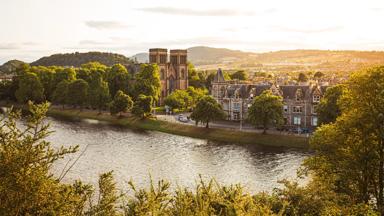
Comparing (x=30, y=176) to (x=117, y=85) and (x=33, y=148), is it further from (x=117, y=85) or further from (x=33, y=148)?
(x=117, y=85)

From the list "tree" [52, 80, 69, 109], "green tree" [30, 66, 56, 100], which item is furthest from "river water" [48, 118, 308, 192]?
"green tree" [30, 66, 56, 100]

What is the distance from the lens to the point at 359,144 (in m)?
34.1

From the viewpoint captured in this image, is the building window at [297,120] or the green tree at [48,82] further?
the green tree at [48,82]

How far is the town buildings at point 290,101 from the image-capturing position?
98.1m

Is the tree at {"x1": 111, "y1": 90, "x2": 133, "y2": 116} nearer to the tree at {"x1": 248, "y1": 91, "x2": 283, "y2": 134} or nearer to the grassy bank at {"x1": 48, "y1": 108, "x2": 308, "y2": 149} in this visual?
the grassy bank at {"x1": 48, "y1": 108, "x2": 308, "y2": 149}

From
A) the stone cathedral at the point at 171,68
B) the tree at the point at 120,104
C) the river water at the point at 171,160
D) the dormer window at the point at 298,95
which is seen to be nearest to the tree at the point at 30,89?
the stone cathedral at the point at 171,68

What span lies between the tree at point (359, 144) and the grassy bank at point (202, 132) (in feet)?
161

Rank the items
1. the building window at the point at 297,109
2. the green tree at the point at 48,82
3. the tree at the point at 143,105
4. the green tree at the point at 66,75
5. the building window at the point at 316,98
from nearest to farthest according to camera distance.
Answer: the building window at the point at 316,98 < the building window at the point at 297,109 < the tree at the point at 143,105 < the green tree at the point at 66,75 < the green tree at the point at 48,82

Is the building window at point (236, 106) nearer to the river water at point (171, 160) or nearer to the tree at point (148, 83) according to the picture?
the river water at point (171, 160)

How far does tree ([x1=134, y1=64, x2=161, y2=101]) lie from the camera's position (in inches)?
5010

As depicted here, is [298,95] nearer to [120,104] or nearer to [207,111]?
[207,111]

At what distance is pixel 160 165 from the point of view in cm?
7069

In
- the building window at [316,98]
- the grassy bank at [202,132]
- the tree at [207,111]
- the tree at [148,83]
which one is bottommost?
the grassy bank at [202,132]

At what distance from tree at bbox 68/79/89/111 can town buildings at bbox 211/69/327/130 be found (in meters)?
42.9
